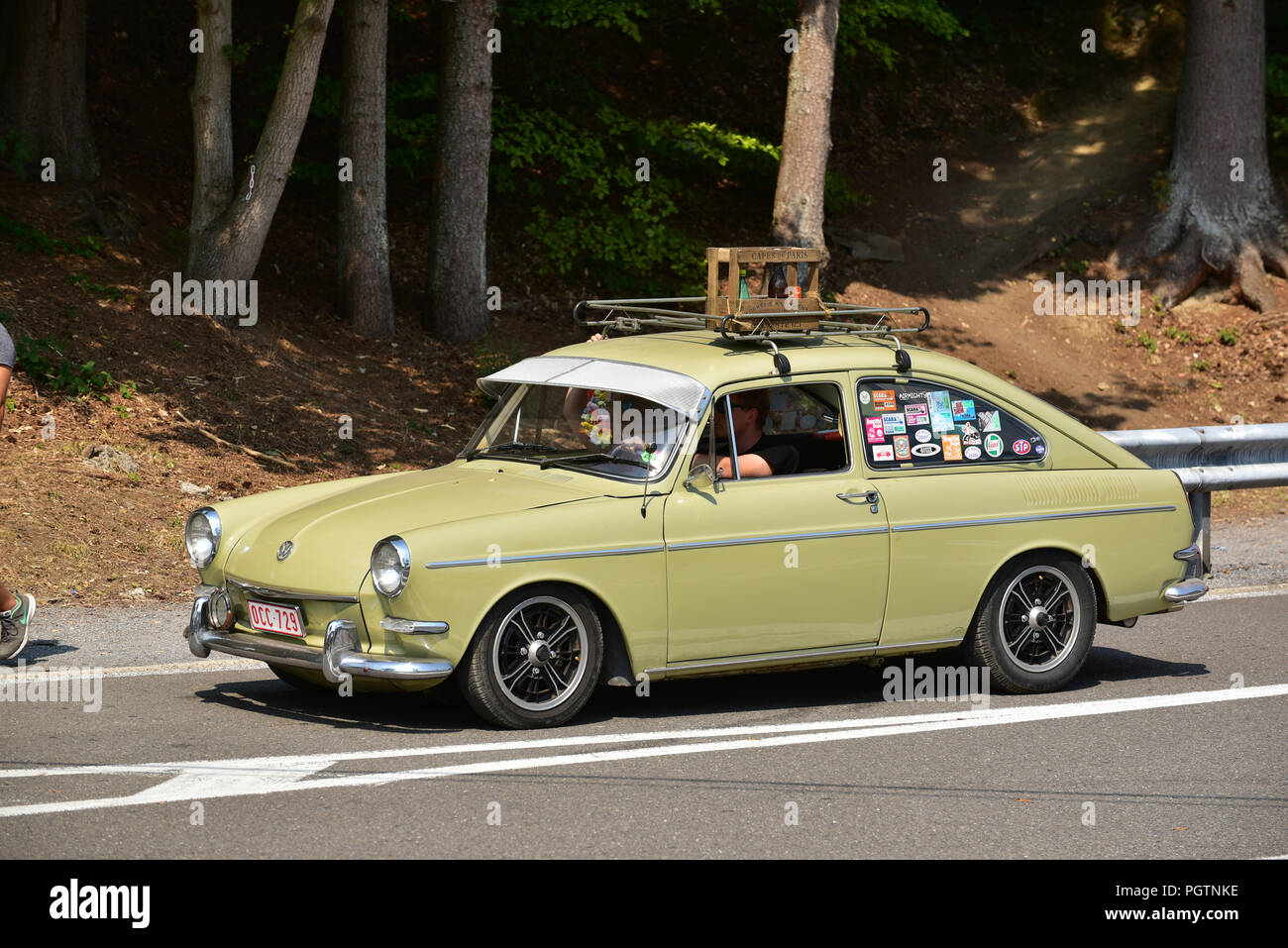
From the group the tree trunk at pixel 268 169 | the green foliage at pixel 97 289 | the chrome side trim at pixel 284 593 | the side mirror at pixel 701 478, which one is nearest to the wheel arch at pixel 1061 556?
the side mirror at pixel 701 478

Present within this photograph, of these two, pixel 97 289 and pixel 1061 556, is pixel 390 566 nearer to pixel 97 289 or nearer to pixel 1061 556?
pixel 1061 556

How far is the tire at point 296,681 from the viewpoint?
7.80m

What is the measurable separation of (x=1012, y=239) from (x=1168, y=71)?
7.38 meters

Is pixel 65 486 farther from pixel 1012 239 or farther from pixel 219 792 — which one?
pixel 1012 239

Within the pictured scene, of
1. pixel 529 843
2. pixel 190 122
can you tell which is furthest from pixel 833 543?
pixel 190 122

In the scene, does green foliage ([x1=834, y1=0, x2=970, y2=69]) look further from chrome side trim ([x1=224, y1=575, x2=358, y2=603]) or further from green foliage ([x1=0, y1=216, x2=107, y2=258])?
chrome side trim ([x1=224, y1=575, x2=358, y2=603])

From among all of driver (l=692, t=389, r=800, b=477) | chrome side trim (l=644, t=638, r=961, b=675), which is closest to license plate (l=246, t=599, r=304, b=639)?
chrome side trim (l=644, t=638, r=961, b=675)

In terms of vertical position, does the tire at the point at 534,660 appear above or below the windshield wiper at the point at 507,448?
below

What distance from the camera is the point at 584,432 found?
7820 mm

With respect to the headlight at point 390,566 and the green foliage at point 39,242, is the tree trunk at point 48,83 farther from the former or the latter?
the headlight at point 390,566

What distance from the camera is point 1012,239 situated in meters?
23.1

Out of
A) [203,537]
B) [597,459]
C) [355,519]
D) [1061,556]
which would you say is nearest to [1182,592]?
[1061,556]

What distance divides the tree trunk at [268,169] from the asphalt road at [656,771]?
7.88 metres

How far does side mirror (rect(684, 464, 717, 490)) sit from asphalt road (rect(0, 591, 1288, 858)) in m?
1.12
